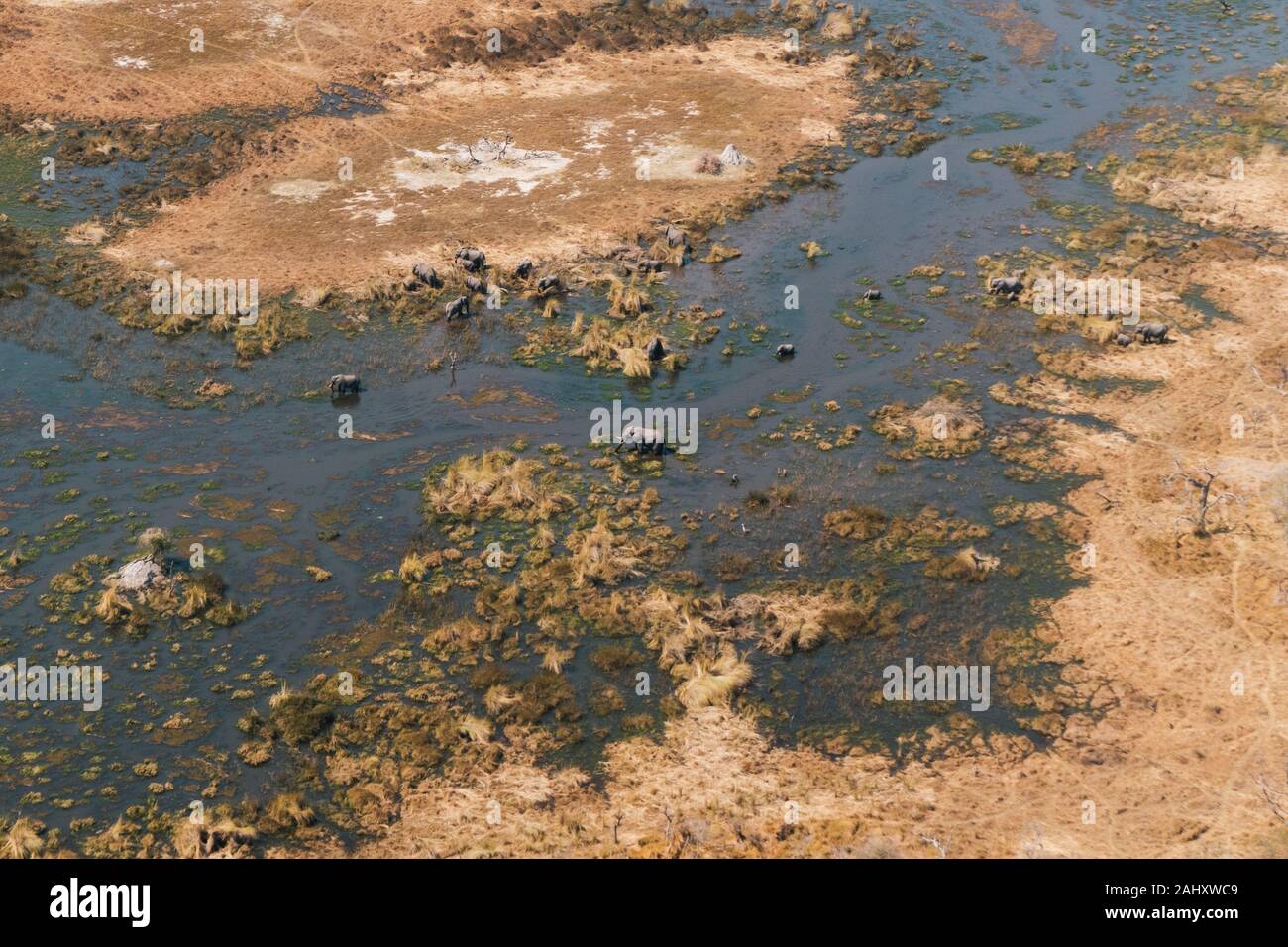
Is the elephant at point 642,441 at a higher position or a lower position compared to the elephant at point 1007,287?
lower

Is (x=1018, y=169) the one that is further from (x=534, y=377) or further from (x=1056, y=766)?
(x=1056, y=766)

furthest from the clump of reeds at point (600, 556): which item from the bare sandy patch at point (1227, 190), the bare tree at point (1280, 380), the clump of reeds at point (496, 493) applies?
the bare sandy patch at point (1227, 190)

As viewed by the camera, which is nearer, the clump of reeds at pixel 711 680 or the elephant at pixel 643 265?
the clump of reeds at pixel 711 680

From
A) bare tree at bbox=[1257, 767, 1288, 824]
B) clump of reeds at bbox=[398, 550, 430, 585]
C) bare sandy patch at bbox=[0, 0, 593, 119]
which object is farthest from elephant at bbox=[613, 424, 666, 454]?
bare sandy patch at bbox=[0, 0, 593, 119]

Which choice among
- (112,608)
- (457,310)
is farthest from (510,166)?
(112,608)

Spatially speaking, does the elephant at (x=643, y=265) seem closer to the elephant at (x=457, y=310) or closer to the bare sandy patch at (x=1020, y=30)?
the elephant at (x=457, y=310)

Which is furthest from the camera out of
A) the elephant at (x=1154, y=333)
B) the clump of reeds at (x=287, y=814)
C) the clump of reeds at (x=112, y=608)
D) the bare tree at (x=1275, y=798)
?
the elephant at (x=1154, y=333)
